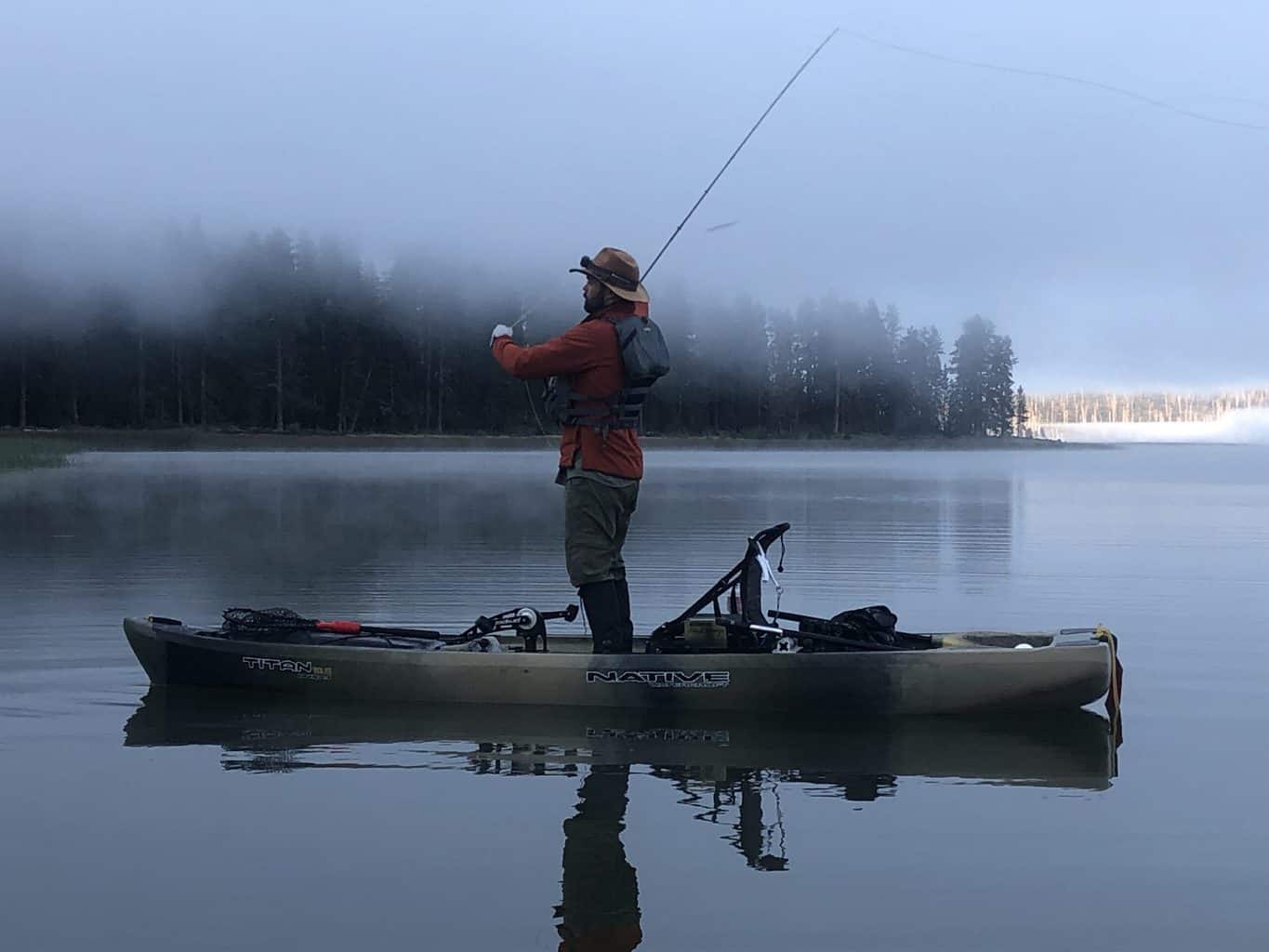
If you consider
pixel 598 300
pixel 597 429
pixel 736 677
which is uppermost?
pixel 598 300

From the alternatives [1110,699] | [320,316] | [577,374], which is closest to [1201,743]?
[1110,699]

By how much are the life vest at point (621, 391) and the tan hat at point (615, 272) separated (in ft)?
0.46

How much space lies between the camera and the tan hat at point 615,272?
26.5 ft

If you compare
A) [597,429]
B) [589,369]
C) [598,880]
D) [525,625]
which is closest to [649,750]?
[525,625]

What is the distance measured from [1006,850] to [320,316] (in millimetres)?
79637

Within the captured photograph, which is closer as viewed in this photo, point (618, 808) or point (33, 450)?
point (618, 808)

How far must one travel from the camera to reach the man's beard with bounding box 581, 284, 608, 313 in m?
8.12

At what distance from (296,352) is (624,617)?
74.6m

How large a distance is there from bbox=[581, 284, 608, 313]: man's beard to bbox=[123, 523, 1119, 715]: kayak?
5.30 ft

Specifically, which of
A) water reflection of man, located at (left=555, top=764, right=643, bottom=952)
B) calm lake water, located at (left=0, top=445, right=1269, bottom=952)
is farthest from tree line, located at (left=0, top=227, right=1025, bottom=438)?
water reflection of man, located at (left=555, top=764, right=643, bottom=952)

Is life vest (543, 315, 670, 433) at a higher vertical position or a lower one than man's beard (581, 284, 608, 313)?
lower

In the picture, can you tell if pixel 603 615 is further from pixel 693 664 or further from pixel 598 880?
pixel 598 880

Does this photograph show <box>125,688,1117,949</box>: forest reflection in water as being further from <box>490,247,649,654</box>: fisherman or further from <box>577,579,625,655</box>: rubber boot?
<box>490,247,649,654</box>: fisherman

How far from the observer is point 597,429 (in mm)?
8078
